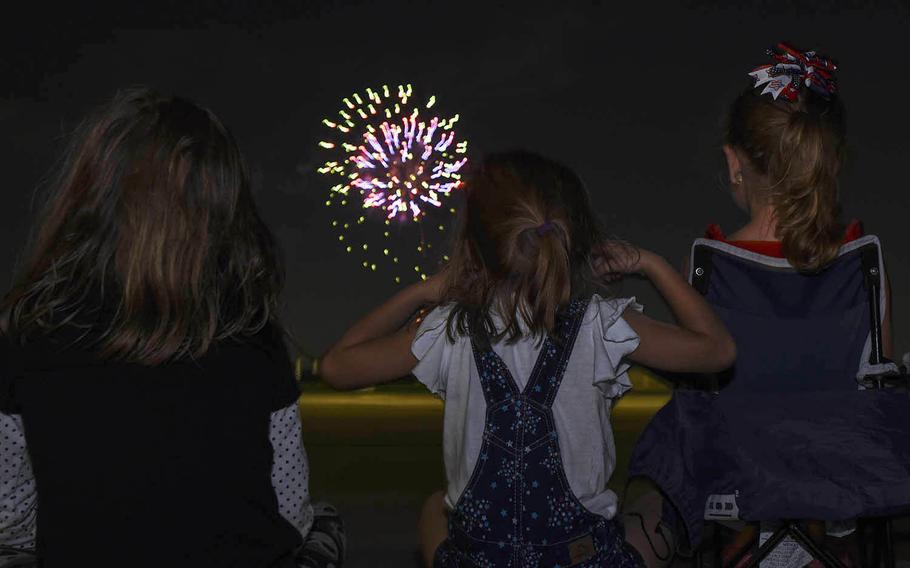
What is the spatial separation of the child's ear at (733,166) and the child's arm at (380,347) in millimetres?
904

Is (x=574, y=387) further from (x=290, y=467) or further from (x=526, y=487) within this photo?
(x=290, y=467)

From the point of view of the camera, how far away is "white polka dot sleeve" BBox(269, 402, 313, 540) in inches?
62.7

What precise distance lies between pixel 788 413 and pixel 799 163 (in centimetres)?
71

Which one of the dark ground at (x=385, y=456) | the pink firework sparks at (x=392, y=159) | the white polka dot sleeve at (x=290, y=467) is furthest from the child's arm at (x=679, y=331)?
the pink firework sparks at (x=392, y=159)

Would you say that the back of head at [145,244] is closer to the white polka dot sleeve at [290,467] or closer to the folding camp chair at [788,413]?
the white polka dot sleeve at [290,467]

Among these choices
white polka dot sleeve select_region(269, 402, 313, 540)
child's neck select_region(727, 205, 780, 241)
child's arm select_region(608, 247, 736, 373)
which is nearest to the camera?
white polka dot sleeve select_region(269, 402, 313, 540)

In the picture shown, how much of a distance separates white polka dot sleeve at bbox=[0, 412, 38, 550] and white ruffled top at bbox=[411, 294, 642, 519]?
2.57 ft

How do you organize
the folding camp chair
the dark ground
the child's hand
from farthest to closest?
1. the dark ground
2. the child's hand
3. the folding camp chair

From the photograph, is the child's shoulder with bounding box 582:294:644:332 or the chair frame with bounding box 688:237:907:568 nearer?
the child's shoulder with bounding box 582:294:644:332

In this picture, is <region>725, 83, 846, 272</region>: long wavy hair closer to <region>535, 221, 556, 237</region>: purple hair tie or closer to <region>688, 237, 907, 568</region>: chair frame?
<region>688, 237, 907, 568</region>: chair frame

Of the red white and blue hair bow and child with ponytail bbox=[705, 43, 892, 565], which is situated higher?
the red white and blue hair bow

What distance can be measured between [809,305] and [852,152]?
470 millimetres

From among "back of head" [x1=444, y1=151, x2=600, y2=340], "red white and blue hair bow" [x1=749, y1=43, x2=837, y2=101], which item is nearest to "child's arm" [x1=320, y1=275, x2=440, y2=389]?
"back of head" [x1=444, y1=151, x2=600, y2=340]

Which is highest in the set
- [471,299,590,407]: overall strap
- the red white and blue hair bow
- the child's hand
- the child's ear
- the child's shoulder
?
the red white and blue hair bow
